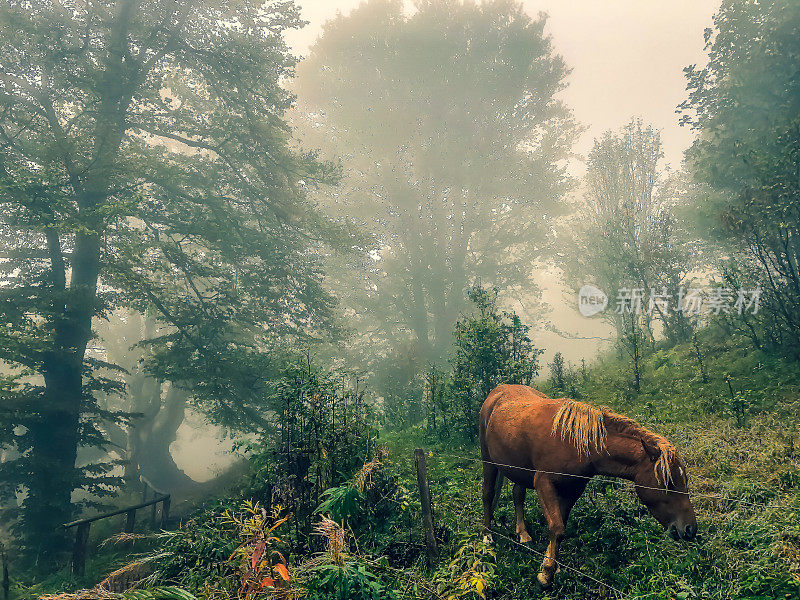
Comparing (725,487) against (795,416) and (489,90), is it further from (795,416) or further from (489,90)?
(489,90)

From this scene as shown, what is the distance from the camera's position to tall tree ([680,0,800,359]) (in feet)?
33.0

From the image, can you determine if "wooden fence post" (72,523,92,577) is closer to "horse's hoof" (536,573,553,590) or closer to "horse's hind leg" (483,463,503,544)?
"horse's hind leg" (483,463,503,544)

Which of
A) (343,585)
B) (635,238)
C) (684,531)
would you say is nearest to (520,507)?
(684,531)

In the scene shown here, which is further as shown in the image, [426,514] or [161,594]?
[426,514]

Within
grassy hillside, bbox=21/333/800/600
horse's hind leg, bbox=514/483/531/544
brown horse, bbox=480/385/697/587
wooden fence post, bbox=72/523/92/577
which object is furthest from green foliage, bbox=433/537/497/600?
wooden fence post, bbox=72/523/92/577

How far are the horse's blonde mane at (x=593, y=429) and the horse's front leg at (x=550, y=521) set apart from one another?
1.89 feet

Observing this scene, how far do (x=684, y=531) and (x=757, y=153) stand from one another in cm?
1219

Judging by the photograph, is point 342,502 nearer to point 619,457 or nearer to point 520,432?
point 520,432

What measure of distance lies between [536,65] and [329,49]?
13.0 meters

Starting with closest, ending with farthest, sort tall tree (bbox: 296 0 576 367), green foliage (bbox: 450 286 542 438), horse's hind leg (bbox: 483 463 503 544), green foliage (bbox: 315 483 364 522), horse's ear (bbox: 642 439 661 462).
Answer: horse's ear (bbox: 642 439 661 462), green foliage (bbox: 315 483 364 522), horse's hind leg (bbox: 483 463 503 544), green foliage (bbox: 450 286 542 438), tall tree (bbox: 296 0 576 367)

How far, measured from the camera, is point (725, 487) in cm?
555

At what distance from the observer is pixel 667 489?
4250 mm

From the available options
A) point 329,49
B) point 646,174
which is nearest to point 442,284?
point 646,174

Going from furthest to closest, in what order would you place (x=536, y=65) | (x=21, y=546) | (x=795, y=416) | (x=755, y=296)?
1. (x=536, y=65)
2. (x=755, y=296)
3. (x=21, y=546)
4. (x=795, y=416)
